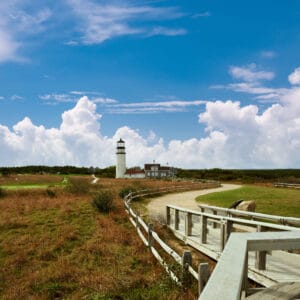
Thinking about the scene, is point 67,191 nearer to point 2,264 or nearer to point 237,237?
point 2,264

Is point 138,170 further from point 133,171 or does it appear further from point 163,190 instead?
point 163,190

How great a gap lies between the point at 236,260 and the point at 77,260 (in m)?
8.21

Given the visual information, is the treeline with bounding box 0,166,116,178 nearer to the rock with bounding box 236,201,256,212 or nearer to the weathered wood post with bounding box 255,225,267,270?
the rock with bounding box 236,201,256,212

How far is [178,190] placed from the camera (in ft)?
127

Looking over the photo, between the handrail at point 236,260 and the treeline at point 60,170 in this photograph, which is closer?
the handrail at point 236,260

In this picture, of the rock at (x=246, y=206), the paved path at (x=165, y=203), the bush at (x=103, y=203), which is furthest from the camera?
the paved path at (x=165, y=203)

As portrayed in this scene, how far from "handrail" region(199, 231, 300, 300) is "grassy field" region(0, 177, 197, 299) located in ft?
8.67

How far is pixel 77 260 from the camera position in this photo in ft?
33.2

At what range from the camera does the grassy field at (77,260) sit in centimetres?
747

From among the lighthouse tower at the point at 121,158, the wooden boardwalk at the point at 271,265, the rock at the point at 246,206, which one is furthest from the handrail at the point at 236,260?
the lighthouse tower at the point at 121,158

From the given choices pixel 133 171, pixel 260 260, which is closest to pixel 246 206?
pixel 260 260

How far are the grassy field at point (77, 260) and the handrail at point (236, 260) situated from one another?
8.67 feet

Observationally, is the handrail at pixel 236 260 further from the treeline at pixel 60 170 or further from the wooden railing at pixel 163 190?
the treeline at pixel 60 170

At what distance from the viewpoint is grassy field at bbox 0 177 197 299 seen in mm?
7469
